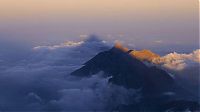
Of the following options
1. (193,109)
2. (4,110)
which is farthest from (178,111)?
(4,110)

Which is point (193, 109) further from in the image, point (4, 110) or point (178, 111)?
point (4, 110)
